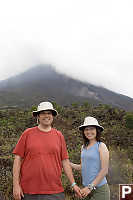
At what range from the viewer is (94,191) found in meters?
2.91

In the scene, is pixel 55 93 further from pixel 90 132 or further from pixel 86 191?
pixel 86 191

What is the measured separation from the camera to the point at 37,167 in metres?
2.81

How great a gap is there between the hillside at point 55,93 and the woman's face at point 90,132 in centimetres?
10626

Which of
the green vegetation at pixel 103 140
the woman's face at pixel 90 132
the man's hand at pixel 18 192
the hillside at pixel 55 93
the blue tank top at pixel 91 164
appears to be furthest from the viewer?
the hillside at pixel 55 93

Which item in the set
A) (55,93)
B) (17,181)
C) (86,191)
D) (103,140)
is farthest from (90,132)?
(55,93)

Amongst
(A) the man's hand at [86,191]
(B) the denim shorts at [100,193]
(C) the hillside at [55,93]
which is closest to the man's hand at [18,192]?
(A) the man's hand at [86,191]

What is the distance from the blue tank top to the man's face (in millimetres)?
570

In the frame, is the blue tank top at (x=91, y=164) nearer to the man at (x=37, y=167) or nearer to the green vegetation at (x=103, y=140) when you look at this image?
the man at (x=37, y=167)

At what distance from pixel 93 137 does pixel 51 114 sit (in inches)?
22.5

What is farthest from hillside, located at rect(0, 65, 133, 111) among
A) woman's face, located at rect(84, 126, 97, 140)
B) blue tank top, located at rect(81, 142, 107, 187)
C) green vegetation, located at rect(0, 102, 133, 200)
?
blue tank top, located at rect(81, 142, 107, 187)

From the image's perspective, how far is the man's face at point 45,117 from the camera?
2957 mm

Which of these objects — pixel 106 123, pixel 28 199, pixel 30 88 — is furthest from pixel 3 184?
pixel 30 88

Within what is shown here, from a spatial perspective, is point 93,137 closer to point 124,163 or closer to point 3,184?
point 3,184

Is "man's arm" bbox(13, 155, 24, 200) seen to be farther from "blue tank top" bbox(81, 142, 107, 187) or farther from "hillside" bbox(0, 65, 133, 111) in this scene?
"hillside" bbox(0, 65, 133, 111)
